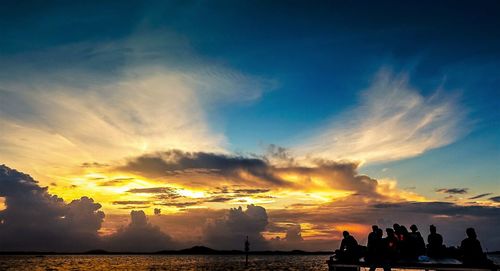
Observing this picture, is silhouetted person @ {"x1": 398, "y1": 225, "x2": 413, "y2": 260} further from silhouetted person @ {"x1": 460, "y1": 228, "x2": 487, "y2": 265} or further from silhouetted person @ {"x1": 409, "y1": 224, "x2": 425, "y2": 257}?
silhouetted person @ {"x1": 460, "y1": 228, "x2": 487, "y2": 265}

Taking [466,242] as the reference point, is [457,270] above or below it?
below

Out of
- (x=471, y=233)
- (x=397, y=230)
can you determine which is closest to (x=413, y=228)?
(x=397, y=230)

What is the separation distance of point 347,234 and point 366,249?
120 centimetres

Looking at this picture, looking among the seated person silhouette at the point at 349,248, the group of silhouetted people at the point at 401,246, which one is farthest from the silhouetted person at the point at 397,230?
the seated person silhouette at the point at 349,248

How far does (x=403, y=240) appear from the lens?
1991cm

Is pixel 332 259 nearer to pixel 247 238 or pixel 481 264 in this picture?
pixel 481 264

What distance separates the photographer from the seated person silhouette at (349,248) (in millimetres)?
22094

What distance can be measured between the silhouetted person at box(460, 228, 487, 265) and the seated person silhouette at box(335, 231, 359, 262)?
5.73 m

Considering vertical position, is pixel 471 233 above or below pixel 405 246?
above

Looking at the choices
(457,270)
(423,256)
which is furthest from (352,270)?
(457,270)

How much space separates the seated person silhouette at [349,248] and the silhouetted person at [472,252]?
5726 mm

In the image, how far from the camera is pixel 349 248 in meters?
22.3

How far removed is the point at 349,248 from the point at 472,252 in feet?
21.2

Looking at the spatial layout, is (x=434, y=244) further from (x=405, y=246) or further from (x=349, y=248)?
(x=349, y=248)
